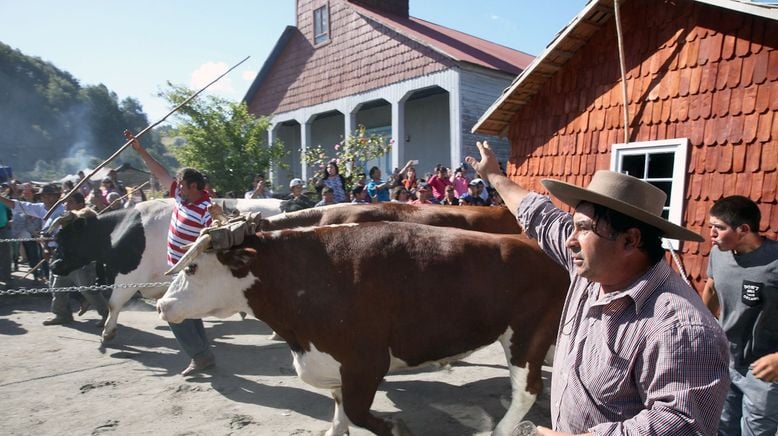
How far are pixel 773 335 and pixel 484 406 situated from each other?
2.20m

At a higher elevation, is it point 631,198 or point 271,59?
point 271,59

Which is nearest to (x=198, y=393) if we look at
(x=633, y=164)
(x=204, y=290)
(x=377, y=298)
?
Result: (x=204, y=290)

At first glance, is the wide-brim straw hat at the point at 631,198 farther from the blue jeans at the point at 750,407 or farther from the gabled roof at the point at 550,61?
the gabled roof at the point at 550,61

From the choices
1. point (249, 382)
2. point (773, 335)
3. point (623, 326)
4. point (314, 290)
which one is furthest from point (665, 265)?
point (249, 382)

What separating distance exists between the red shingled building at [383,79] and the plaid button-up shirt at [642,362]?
11.9 meters

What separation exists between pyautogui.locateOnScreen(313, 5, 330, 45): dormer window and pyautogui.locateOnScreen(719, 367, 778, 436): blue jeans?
17.0 m

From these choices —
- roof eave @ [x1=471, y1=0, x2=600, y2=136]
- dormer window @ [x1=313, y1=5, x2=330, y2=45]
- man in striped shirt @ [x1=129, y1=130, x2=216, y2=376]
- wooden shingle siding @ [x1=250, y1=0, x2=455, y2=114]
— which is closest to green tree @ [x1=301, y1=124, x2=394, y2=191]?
wooden shingle siding @ [x1=250, y1=0, x2=455, y2=114]

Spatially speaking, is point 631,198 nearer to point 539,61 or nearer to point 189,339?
point 189,339

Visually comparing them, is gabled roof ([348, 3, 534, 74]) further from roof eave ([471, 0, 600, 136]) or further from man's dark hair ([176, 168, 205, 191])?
man's dark hair ([176, 168, 205, 191])

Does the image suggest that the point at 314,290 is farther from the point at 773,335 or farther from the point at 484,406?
the point at 773,335

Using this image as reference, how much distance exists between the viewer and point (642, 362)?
139cm

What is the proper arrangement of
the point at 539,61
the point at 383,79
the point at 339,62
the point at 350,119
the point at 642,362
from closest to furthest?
1. the point at 642,362
2. the point at 539,61
3. the point at 383,79
4. the point at 350,119
5. the point at 339,62

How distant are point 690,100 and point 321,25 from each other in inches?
599

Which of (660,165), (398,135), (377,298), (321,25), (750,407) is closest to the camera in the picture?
(750,407)
